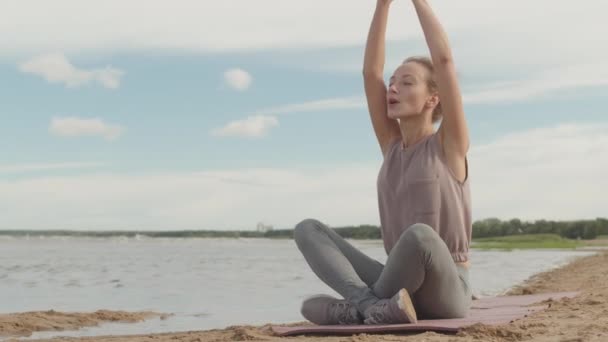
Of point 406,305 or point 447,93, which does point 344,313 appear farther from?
point 447,93

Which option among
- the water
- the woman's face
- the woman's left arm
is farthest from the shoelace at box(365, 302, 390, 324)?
the water

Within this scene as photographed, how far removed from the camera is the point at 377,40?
4895mm

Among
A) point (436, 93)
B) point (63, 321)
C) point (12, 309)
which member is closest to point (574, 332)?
point (436, 93)

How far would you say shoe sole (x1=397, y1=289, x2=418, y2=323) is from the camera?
13.9 ft

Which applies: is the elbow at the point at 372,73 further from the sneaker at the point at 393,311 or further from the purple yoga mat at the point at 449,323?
the purple yoga mat at the point at 449,323

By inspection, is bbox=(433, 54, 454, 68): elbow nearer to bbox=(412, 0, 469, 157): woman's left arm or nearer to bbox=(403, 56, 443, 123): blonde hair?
bbox=(412, 0, 469, 157): woman's left arm

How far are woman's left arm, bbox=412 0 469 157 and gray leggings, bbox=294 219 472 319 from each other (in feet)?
1.85

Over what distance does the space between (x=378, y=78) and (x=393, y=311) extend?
143 centimetres

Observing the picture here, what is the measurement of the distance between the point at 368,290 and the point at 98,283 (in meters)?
9.05

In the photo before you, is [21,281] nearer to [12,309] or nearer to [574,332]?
[12,309]

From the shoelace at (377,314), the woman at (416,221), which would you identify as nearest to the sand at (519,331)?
the shoelace at (377,314)

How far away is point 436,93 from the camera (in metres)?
4.69

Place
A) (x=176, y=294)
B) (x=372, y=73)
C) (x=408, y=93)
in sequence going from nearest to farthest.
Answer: (x=408, y=93), (x=372, y=73), (x=176, y=294)

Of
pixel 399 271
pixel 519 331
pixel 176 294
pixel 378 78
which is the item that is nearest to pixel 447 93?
pixel 378 78
